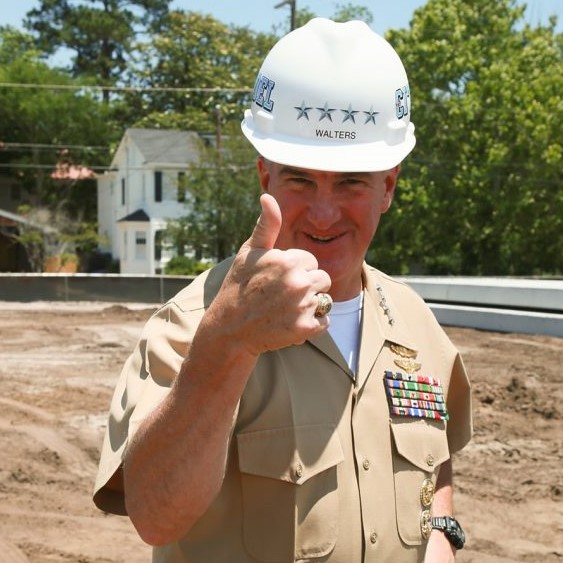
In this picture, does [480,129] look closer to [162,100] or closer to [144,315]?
[144,315]

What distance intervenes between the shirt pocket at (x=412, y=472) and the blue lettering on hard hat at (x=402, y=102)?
73 cm

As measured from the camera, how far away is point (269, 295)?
5.26 ft

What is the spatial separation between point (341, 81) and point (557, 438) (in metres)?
7.81

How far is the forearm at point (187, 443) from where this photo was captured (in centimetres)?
164

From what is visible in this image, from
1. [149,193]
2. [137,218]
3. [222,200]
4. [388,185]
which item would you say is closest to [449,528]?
[388,185]

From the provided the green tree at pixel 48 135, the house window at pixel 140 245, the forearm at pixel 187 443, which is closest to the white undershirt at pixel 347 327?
the forearm at pixel 187 443

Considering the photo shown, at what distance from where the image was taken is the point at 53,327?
19.5 m

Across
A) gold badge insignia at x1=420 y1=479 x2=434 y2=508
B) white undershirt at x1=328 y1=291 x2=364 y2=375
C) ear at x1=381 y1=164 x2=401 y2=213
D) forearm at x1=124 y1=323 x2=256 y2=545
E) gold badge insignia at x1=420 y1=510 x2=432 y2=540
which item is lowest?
gold badge insignia at x1=420 y1=510 x2=432 y2=540

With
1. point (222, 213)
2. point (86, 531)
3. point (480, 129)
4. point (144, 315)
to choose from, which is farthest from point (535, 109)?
point (86, 531)

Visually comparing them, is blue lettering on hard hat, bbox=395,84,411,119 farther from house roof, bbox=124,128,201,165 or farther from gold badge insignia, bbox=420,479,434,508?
house roof, bbox=124,128,201,165

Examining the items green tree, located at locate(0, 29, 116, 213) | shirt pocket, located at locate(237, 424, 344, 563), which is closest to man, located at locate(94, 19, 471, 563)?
shirt pocket, located at locate(237, 424, 344, 563)

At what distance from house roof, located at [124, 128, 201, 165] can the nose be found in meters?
44.6

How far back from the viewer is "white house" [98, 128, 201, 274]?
4719 centimetres

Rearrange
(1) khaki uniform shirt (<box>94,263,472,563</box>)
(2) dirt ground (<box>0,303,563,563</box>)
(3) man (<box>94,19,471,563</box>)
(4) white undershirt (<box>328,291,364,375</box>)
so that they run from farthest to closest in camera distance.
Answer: (2) dirt ground (<box>0,303,563,563</box>) < (4) white undershirt (<box>328,291,364,375</box>) < (1) khaki uniform shirt (<box>94,263,472,563</box>) < (3) man (<box>94,19,471,563</box>)
